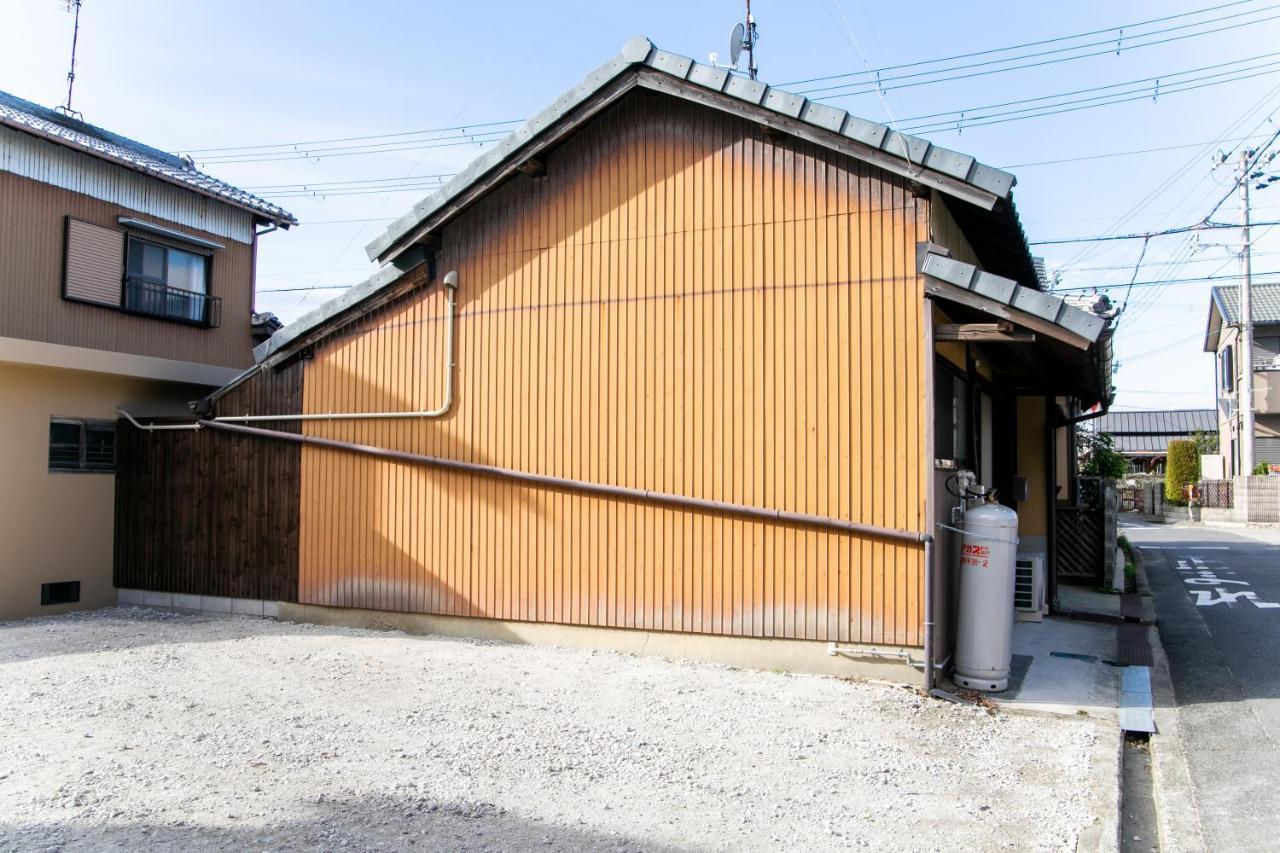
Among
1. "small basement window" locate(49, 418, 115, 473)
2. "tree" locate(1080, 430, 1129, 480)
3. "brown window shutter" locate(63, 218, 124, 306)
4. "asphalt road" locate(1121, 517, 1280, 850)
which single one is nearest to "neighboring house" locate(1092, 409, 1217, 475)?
"tree" locate(1080, 430, 1129, 480)

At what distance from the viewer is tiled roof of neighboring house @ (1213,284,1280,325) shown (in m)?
31.6

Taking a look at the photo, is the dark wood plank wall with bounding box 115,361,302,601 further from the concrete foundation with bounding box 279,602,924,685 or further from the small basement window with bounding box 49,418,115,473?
the concrete foundation with bounding box 279,602,924,685

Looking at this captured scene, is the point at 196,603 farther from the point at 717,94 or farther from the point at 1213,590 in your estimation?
the point at 1213,590

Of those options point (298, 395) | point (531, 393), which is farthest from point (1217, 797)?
point (298, 395)

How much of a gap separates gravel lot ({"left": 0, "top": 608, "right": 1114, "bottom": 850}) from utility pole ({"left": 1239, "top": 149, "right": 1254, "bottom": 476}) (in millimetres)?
27968

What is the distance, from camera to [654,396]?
7.90 meters

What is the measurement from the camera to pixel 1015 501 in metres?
11.1

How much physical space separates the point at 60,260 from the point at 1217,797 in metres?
12.9

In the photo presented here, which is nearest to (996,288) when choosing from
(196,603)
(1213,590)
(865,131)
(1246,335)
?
(865,131)

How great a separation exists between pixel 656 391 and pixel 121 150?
32.6 feet

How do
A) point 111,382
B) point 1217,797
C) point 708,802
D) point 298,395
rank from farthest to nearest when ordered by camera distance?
1. point 111,382
2. point 298,395
3. point 1217,797
4. point 708,802

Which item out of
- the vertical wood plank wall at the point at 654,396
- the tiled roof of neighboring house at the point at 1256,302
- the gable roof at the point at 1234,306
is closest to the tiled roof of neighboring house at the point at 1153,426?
the gable roof at the point at 1234,306

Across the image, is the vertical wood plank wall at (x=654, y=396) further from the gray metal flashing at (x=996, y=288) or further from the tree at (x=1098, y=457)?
the tree at (x=1098, y=457)

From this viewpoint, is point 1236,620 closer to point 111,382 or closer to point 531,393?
point 531,393
